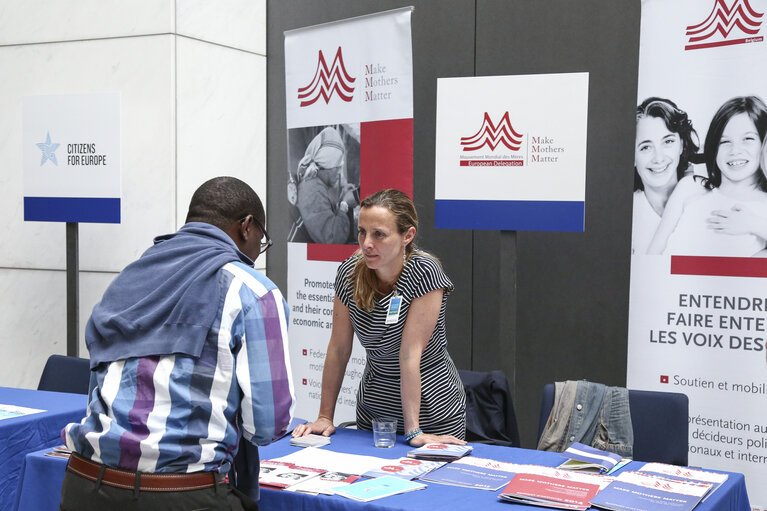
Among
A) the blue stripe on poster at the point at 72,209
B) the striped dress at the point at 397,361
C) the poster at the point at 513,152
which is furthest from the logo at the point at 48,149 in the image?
the striped dress at the point at 397,361

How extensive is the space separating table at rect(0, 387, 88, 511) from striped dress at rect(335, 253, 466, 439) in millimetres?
1174

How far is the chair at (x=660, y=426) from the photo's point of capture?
9.25 ft

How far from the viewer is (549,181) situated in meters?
3.47

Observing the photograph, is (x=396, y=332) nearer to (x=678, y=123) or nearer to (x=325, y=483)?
(x=325, y=483)

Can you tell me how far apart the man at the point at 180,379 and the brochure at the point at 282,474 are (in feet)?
1.16

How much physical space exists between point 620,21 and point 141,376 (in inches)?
134

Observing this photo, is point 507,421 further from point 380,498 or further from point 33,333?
point 33,333

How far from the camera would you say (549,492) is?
2.07 m

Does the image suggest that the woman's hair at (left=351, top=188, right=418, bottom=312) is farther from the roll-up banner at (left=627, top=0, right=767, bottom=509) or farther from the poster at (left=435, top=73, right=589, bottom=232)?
the roll-up banner at (left=627, top=0, right=767, bottom=509)

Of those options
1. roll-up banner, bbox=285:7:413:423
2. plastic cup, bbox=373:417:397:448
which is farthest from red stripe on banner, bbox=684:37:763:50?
plastic cup, bbox=373:417:397:448

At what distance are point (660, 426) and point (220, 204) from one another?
1.80m

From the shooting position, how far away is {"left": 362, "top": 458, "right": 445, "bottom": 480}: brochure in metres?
2.25

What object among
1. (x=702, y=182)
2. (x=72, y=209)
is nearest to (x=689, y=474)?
(x=702, y=182)

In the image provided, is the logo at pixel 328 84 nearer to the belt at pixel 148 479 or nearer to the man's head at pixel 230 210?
the man's head at pixel 230 210
